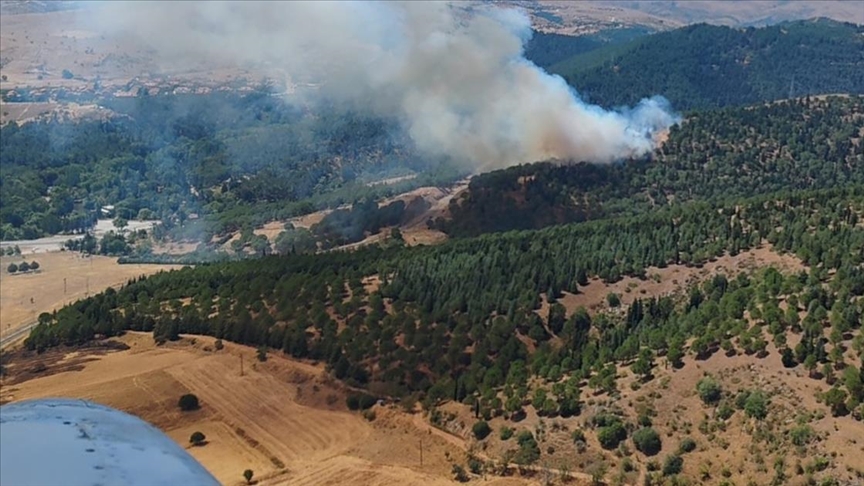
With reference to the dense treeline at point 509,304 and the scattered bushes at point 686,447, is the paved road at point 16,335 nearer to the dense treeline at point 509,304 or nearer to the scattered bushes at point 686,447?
the dense treeline at point 509,304

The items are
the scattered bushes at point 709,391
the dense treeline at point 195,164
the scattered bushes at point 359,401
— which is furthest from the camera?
the dense treeline at point 195,164

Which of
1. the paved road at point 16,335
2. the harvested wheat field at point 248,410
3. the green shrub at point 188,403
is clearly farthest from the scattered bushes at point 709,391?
the paved road at point 16,335

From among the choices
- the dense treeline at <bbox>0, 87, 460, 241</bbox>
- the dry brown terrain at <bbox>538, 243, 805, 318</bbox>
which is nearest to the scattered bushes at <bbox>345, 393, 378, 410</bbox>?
the dry brown terrain at <bbox>538, 243, 805, 318</bbox>

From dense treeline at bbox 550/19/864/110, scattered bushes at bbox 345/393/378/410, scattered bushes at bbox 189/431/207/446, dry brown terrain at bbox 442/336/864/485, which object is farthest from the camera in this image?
dense treeline at bbox 550/19/864/110

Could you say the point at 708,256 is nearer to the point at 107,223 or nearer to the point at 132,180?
the point at 107,223

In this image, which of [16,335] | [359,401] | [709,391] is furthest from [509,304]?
[16,335]

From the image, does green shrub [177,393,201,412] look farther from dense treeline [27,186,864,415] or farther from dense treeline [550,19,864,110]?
dense treeline [550,19,864,110]
